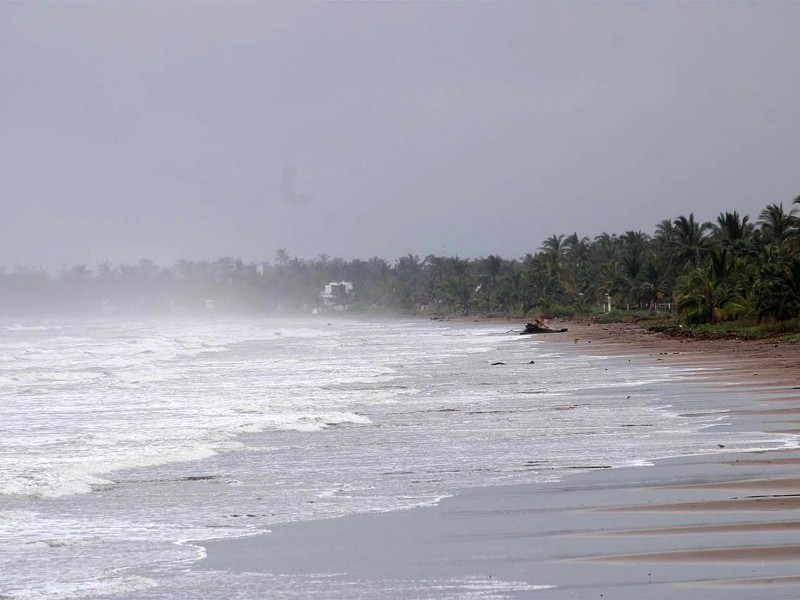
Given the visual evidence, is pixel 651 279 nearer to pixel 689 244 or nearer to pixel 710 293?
pixel 689 244

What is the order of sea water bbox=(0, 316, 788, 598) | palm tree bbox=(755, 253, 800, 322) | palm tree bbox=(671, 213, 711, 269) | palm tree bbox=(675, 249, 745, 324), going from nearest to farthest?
sea water bbox=(0, 316, 788, 598) → palm tree bbox=(755, 253, 800, 322) → palm tree bbox=(675, 249, 745, 324) → palm tree bbox=(671, 213, 711, 269)

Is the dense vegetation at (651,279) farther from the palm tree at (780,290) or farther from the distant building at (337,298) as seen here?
the distant building at (337,298)

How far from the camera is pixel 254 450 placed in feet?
43.8

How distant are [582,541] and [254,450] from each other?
6658 millimetres

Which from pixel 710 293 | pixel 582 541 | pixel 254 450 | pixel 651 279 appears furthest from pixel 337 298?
pixel 582 541

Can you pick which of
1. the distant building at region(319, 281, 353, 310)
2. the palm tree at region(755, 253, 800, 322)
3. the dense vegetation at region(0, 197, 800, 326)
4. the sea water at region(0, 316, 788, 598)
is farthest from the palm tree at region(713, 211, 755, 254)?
the distant building at region(319, 281, 353, 310)

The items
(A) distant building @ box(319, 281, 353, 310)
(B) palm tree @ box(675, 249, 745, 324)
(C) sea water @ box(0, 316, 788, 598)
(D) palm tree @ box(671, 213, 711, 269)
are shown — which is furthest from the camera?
(A) distant building @ box(319, 281, 353, 310)

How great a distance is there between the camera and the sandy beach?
6328 millimetres

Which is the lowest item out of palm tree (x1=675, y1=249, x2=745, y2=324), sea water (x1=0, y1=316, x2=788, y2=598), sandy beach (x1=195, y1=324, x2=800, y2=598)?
sea water (x1=0, y1=316, x2=788, y2=598)

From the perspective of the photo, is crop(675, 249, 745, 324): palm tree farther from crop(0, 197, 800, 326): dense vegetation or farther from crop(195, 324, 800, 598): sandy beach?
crop(195, 324, 800, 598): sandy beach

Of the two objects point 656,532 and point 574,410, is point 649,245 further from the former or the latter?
point 656,532

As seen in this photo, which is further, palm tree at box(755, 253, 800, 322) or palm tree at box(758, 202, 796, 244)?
palm tree at box(758, 202, 796, 244)

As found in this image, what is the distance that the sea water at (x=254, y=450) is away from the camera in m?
7.70

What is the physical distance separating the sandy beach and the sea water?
19.0 inches
